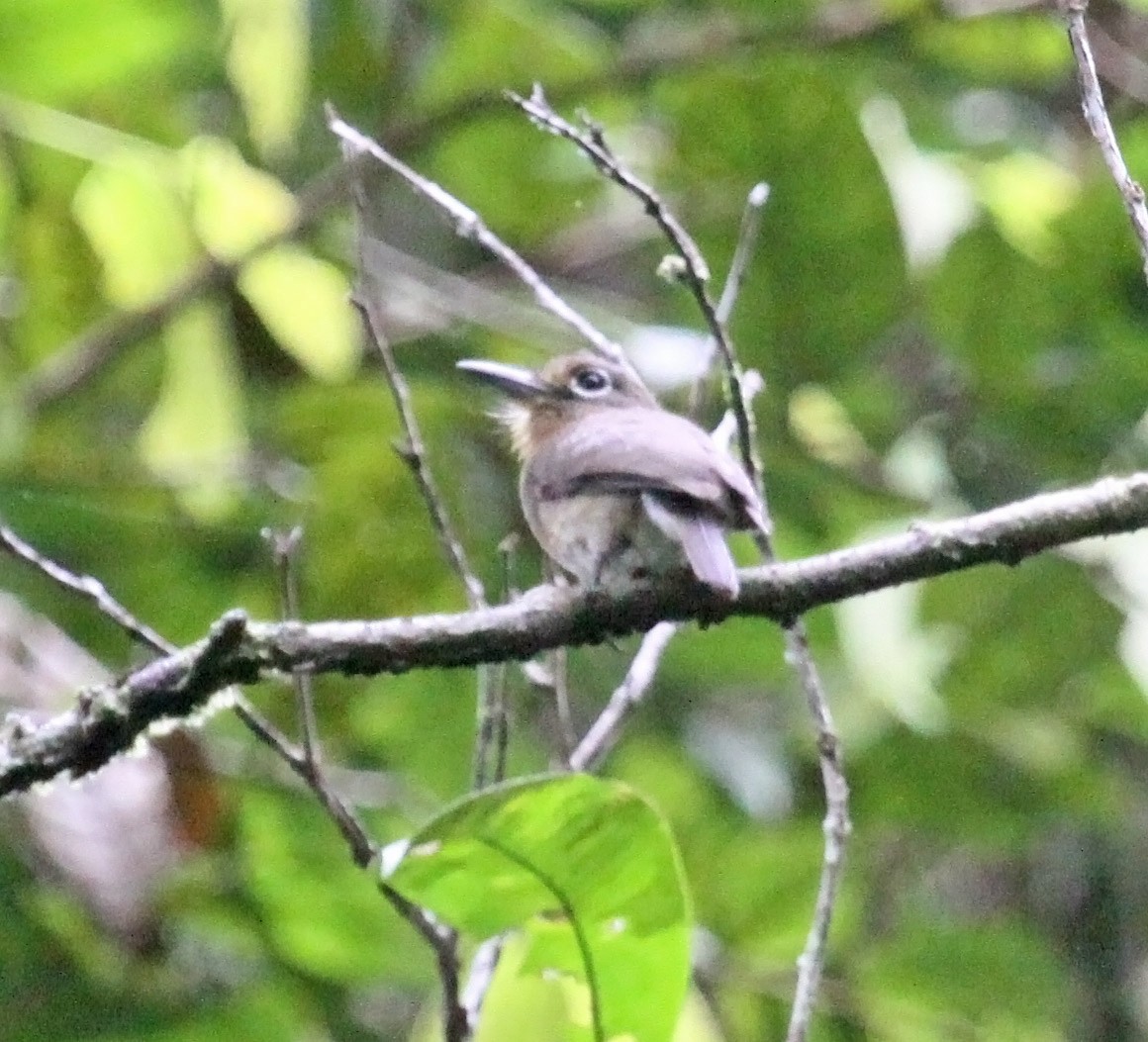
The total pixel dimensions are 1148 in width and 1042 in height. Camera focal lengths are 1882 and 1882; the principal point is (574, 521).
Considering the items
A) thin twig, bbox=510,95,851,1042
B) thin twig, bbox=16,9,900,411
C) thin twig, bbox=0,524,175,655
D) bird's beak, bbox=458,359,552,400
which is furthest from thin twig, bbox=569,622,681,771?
thin twig, bbox=16,9,900,411

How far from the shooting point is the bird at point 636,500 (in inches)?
87.9

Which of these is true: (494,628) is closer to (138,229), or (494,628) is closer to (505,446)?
(505,446)

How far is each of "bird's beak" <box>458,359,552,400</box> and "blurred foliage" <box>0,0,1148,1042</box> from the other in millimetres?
199

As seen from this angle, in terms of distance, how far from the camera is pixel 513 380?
121 inches

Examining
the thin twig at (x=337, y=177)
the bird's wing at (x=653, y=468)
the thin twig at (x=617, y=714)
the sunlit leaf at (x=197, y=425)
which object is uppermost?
the thin twig at (x=337, y=177)

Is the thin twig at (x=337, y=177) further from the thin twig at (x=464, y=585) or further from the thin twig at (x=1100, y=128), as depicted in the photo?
the thin twig at (x=1100, y=128)

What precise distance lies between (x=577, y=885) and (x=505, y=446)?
1619 mm

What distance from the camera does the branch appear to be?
173cm

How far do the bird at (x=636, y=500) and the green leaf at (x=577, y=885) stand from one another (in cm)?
28

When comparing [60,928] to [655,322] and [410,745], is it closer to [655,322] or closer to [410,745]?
[410,745]

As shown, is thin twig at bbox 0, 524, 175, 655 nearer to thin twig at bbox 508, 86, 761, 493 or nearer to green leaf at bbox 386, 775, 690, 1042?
green leaf at bbox 386, 775, 690, 1042

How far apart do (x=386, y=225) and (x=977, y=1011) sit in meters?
2.23

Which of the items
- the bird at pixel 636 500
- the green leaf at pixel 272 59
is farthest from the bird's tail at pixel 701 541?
the green leaf at pixel 272 59

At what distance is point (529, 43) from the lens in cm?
374
